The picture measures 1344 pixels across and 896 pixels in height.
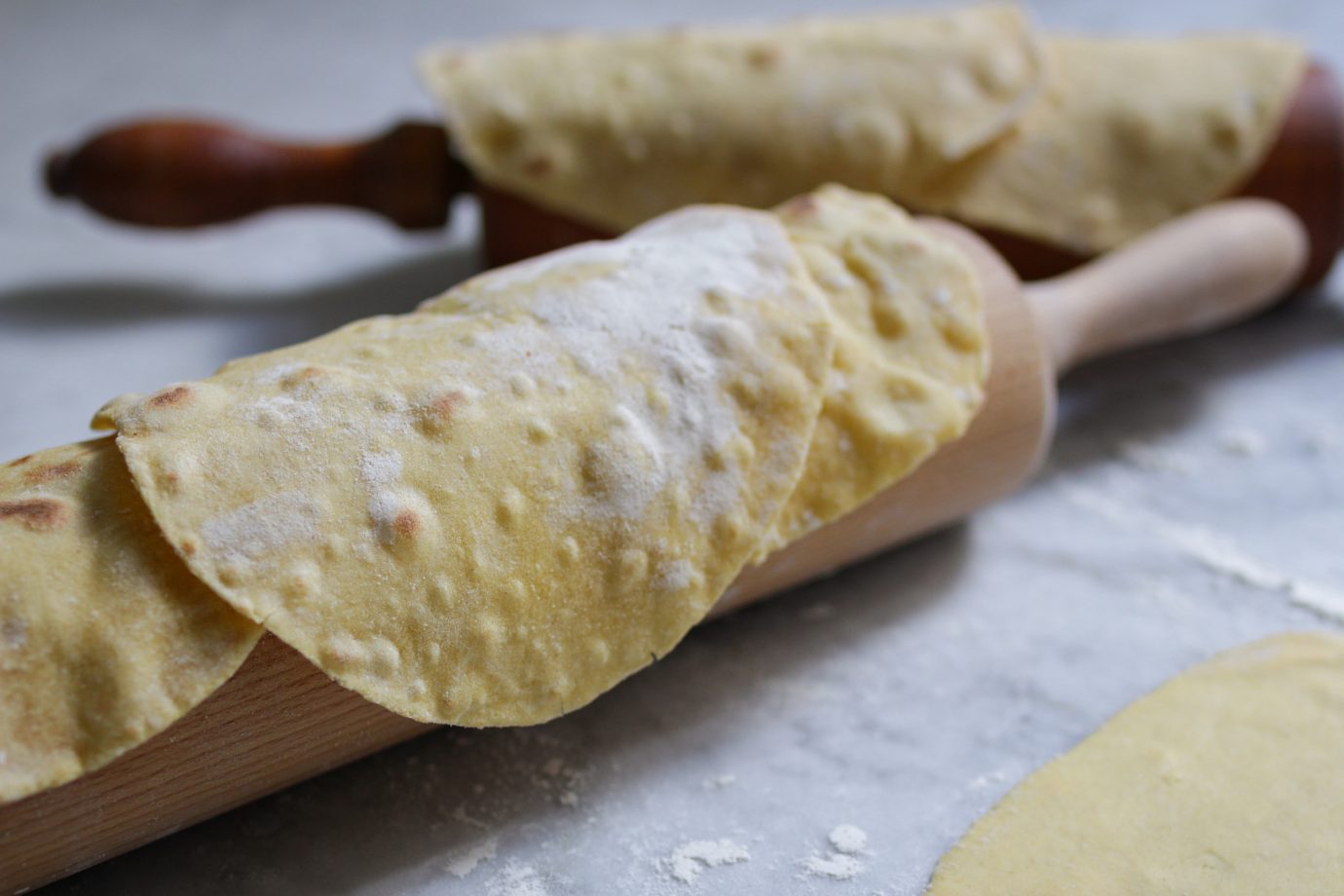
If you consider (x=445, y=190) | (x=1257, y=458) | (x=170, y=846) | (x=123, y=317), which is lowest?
(x=1257, y=458)

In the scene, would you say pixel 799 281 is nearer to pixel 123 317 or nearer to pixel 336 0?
pixel 123 317

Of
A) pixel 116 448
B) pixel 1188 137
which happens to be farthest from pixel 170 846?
pixel 1188 137

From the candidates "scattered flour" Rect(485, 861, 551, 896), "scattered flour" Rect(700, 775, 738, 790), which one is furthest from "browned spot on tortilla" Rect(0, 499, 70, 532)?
"scattered flour" Rect(700, 775, 738, 790)

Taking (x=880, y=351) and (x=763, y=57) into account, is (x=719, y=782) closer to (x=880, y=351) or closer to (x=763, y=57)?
(x=880, y=351)

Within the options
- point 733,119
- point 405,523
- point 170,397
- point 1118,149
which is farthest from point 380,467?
point 1118,149

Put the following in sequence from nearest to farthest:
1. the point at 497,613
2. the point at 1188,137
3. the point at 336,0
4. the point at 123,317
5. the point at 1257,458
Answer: the point at 497,613, the point at 1257,458, the point at 1188,137, the point at 123,317, the point at 336,0

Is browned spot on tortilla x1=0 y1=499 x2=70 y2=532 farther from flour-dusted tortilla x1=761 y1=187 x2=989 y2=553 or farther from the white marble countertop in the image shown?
flour-dusted tortilla x1=761 y1=187 x2=989 y2=553
